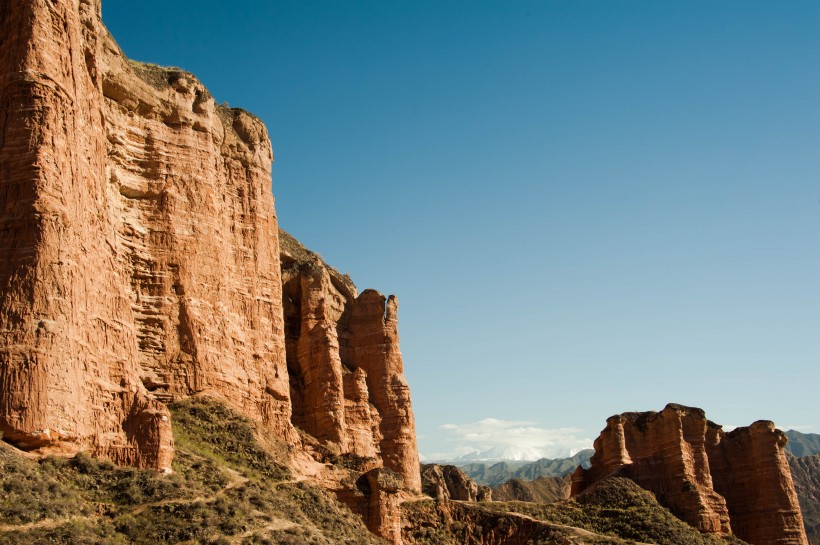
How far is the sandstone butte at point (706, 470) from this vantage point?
Result: 6969 cm

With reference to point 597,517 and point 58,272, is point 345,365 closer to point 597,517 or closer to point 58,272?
point 597,517

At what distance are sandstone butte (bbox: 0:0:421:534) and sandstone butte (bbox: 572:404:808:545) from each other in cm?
1520

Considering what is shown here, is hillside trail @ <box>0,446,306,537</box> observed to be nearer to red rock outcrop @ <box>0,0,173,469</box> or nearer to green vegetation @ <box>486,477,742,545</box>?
red rock outcrop @ <box>0,0,173,469</box>

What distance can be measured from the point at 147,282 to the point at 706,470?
43421mm

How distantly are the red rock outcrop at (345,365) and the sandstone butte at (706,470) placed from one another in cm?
1498

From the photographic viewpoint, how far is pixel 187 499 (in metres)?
36.0

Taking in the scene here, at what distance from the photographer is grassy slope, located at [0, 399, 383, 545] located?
3006 cm

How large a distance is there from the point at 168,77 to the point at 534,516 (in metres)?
33.9

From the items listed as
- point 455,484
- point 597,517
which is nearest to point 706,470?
point 597,517

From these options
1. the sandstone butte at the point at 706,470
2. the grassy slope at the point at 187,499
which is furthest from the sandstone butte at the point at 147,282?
the sandstone butte at the point at 706,470

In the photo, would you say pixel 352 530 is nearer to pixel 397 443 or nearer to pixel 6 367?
pixel 6 367

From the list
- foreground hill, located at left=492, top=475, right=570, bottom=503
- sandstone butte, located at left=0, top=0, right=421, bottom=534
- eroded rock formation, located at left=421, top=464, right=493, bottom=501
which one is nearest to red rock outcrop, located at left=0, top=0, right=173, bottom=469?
sandstone butte, located at left=0, top=0, right=421, bottom=534

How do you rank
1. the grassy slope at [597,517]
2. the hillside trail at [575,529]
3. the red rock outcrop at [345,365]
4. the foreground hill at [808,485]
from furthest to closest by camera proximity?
the foreground hill at [808,485] < the red rock outcrop at [345,365] < the hillside trail at [575,529] < the grassy slope at [597,517]

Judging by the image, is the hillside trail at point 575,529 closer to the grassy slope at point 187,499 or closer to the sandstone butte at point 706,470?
the sandstone butte at point 706,470
